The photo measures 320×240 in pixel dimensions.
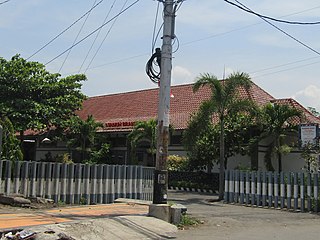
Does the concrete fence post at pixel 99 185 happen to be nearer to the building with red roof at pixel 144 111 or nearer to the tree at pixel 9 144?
the tree at pixel 9 144

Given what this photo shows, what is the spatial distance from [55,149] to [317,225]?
2701 cm

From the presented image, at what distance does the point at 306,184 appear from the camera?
51.8 feet

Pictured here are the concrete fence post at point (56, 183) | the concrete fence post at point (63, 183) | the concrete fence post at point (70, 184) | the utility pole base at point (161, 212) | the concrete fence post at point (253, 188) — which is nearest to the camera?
the utility pole base at point (161, 212)

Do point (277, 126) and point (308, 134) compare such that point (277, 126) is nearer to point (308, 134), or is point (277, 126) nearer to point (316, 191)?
point (308, 134)

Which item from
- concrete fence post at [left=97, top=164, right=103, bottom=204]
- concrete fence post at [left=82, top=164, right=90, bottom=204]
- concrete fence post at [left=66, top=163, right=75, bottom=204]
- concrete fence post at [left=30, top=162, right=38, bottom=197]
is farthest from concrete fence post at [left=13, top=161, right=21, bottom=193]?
concrete fence post at [left=97, top=164, right=103, bottom=204]

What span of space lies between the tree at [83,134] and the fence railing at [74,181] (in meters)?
13.8

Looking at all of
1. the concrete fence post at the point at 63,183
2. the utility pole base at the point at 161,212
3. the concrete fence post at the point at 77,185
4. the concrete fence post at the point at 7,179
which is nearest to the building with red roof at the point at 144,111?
the concrete fence post at the point at 77,185

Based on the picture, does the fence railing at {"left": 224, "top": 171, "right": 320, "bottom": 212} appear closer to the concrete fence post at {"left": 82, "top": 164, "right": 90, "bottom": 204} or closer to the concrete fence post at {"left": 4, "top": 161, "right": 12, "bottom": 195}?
the concrete fence post at {"left": 82, "top": 164, "right": 90, "bottom": 204}

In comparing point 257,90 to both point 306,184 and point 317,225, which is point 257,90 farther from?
point 317,225

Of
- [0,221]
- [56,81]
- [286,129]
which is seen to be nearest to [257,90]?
[286,129]

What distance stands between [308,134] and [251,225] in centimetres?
950

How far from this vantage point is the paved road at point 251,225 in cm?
1002

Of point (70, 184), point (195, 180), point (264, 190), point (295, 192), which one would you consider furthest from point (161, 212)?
point (195, 180)

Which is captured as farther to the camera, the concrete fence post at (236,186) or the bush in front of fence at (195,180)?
the bush in front of fence at (195,180)
